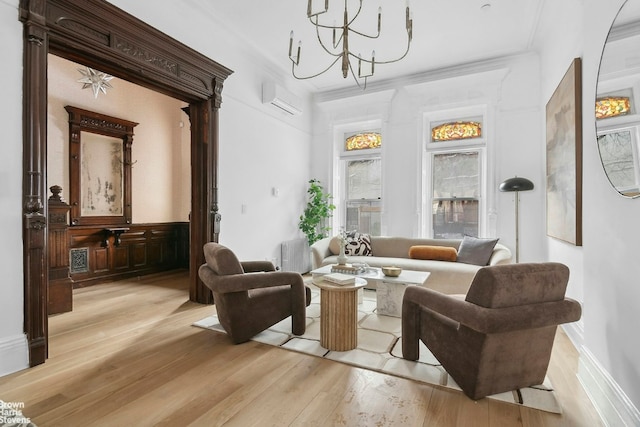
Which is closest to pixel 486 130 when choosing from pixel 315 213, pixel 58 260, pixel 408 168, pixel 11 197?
pixel 408 168

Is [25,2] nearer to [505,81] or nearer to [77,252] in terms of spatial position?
[77,252]

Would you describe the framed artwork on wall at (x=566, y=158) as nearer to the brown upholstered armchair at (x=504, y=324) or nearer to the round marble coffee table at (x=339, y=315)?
the brown upholstered armchair at (x=504, y=324)

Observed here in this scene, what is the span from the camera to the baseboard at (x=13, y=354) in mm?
2214

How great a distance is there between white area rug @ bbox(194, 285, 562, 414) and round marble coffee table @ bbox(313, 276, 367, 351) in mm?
74

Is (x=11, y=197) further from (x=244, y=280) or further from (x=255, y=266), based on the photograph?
(x=255, y=266)

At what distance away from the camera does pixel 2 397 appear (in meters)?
1.96

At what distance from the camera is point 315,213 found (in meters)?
5.73

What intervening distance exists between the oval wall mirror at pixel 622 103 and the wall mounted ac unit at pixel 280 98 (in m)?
3.83

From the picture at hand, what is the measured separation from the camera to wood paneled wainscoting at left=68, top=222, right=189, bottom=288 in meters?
4.83

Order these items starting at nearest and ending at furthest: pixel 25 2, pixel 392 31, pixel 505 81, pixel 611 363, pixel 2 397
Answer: pixel 611 363
pixel 2 397
pixel 25 2
pixel 392 31
pixel 505 81

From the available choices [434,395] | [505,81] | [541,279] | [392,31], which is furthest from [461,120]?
[434,395]

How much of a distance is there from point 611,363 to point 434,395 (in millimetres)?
985

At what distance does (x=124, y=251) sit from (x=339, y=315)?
4.33 meters

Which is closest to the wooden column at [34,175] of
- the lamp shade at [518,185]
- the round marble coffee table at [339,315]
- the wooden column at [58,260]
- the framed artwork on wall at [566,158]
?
the wooden column at [58,260]
